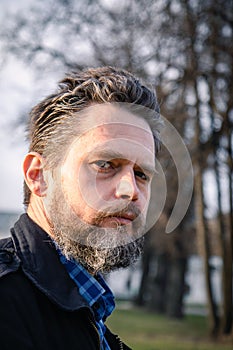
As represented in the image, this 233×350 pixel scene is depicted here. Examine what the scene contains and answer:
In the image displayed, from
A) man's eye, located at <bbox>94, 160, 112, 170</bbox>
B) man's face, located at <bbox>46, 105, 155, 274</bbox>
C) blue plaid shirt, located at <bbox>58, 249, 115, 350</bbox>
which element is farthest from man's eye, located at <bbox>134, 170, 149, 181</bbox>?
blue plaid shirt, located at <bbox>58, 249, 115, 350</bbox>

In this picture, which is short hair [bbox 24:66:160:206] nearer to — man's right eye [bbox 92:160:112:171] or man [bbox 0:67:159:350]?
man [bbox 0:67:159:350]

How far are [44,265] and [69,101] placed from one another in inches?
23.3

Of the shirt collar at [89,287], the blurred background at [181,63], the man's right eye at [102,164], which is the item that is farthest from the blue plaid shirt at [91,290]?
the blurred background at [181,63]

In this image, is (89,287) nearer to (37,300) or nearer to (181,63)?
(37,300)

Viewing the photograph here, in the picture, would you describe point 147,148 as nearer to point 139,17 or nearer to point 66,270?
point 66,270

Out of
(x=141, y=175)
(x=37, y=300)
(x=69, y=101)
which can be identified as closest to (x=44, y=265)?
(x=37, y=300)

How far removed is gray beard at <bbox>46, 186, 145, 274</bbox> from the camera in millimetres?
1891

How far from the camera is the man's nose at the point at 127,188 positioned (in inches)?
73.2

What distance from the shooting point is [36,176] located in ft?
6.51

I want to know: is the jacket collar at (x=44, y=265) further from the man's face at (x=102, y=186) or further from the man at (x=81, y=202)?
the man's face at (x=102, y=186)

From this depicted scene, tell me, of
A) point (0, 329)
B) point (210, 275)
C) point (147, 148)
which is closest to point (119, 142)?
point (147, 148)

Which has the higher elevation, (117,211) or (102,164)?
(102,164)

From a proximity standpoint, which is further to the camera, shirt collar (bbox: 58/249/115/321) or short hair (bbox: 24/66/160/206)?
short hair (bbox: 24/66/160/206)

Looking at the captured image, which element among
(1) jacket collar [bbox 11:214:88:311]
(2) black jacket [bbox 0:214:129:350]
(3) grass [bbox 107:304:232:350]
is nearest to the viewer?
(2) black jacket [bbox 0:214:129:350]
